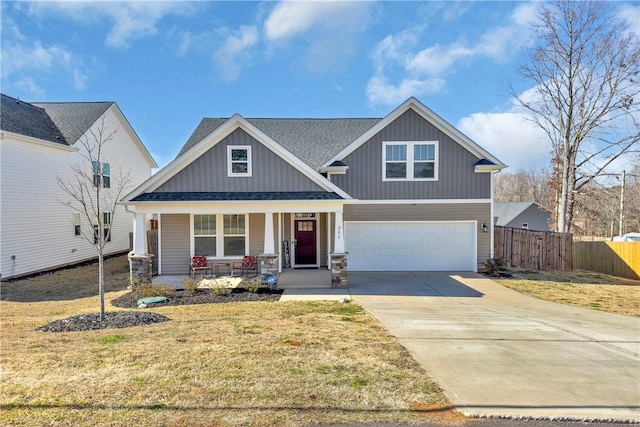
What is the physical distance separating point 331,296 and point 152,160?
64.4 feet

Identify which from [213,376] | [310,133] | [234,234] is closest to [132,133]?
[310,133]

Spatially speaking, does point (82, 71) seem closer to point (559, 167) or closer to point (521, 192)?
point (559, 167)

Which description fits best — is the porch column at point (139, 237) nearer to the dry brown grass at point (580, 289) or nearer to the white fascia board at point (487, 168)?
the dry brown grass at point (580, 289)

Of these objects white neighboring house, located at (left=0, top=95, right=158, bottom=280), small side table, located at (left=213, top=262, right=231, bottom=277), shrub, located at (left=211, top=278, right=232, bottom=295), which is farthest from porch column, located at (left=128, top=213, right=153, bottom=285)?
white neighboring house, located at (left=0, top=95, right=158, bottom=280)

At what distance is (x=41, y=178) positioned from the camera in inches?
574

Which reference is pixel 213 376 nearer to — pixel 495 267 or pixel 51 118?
pixel 495 267

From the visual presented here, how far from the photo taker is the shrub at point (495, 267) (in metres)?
13.9

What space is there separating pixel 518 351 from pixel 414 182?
9.38m

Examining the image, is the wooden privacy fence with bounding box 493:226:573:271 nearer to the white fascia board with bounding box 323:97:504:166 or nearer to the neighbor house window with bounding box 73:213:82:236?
the white fascia board with bounding box 323:97:504:166

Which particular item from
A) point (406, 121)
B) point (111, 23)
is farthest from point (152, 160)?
point (406, 121)

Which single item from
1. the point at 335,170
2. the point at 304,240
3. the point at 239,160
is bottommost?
the point at 304,240

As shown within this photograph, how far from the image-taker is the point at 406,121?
46.8ft

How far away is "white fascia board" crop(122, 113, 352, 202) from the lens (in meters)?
12.1

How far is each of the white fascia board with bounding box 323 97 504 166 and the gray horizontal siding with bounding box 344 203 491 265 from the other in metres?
2.02
